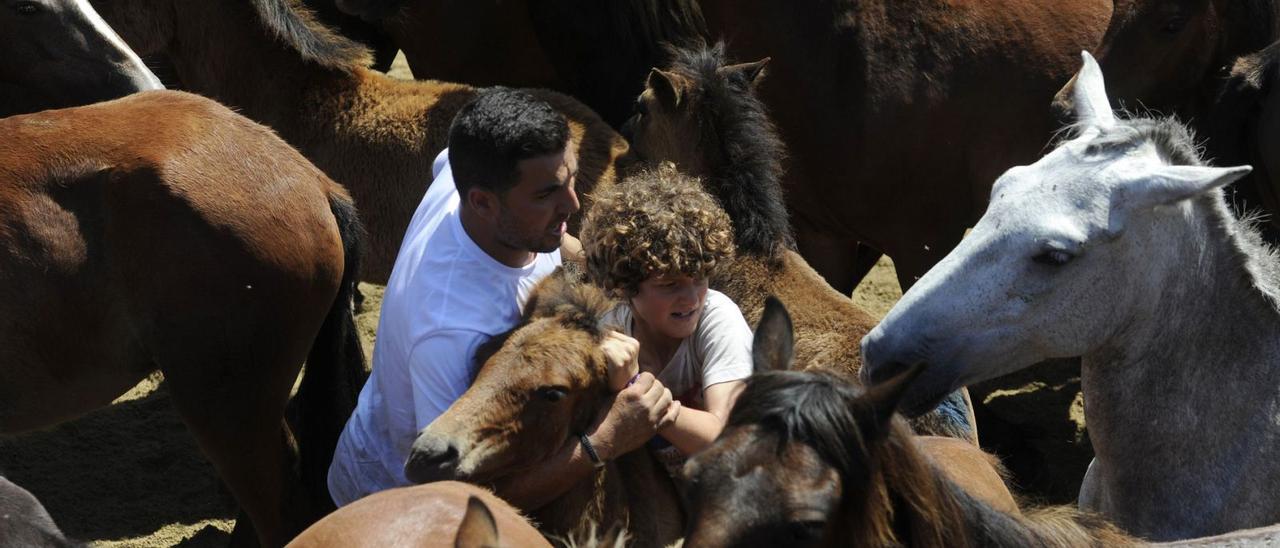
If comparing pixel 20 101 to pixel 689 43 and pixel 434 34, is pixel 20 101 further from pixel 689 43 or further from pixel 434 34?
pixel 689 43

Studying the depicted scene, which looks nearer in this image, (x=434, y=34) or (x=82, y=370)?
(x=82, y=370)

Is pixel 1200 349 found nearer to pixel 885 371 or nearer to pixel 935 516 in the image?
pixel 885 371

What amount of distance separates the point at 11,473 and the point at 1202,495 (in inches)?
173

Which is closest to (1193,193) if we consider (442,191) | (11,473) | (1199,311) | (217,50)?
(1199,311)

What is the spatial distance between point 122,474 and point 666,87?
2.75 metres

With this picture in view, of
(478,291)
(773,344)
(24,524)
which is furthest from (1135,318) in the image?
(24,524)

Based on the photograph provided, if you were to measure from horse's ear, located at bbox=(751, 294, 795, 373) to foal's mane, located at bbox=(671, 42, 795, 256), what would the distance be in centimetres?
150

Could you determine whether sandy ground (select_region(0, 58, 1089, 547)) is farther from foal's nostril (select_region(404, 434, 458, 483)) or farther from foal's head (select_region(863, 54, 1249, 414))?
foal's nostril (select_region(404, 434, 458, 483))

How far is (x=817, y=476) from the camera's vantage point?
6.81 ft

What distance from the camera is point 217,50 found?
536cm

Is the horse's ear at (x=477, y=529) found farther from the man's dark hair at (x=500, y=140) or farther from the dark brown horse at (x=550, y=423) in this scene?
the man's dark hair at (x=500, y=140)

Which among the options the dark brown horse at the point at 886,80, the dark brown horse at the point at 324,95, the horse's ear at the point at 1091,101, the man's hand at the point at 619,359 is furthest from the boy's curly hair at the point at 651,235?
the dark brown horse at the point at 886,80

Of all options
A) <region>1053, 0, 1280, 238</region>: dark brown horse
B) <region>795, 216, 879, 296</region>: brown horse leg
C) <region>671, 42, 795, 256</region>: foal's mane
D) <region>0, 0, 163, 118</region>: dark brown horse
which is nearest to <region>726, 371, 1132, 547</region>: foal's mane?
<region>671, 42, 795, 256</region>: foal's mane

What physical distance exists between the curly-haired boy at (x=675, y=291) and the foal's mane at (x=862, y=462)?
2.96 feet
